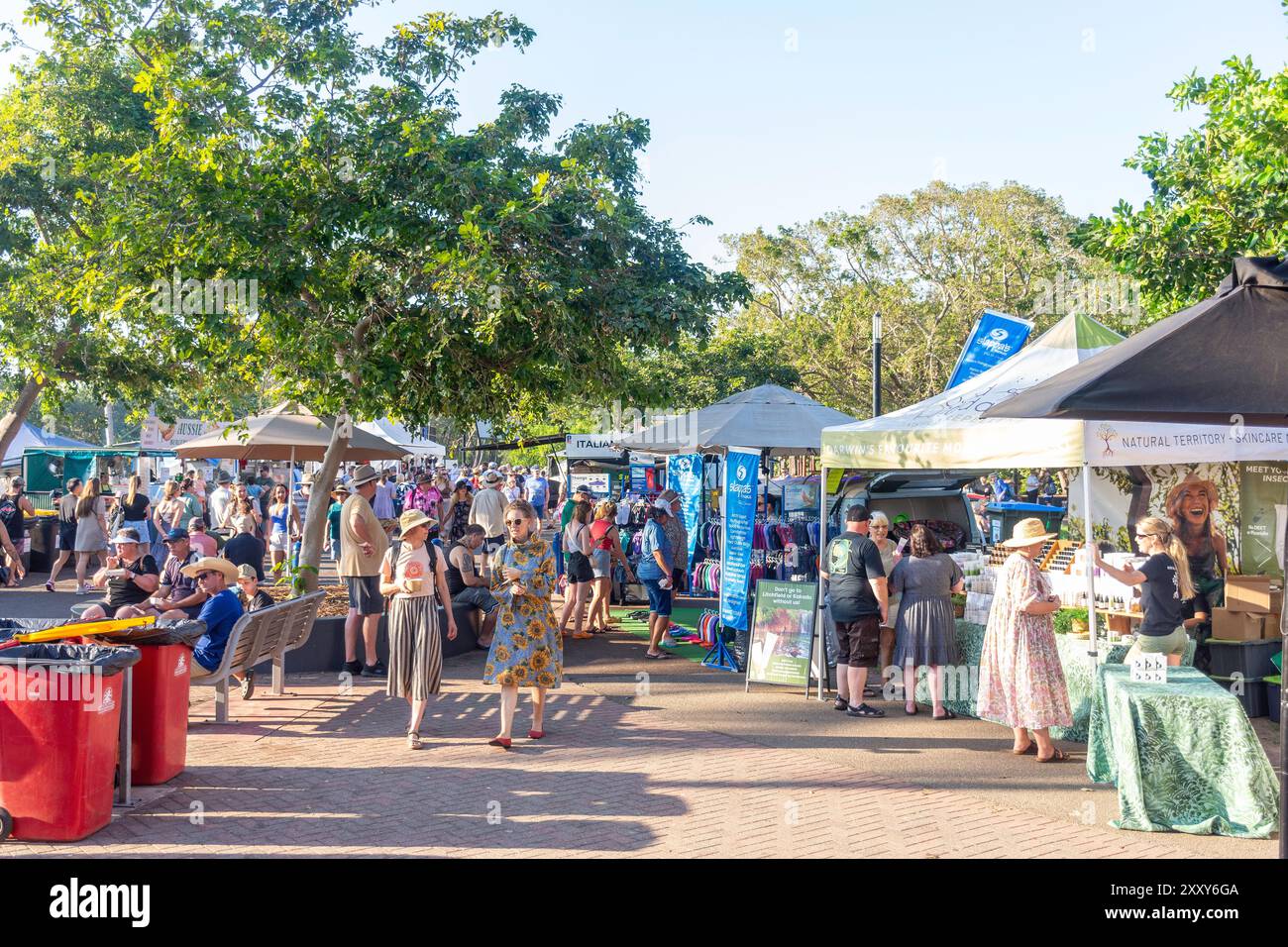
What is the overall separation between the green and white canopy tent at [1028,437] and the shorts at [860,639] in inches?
46.6

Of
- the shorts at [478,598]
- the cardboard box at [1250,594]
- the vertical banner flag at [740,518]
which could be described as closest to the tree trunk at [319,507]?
the shorts at [478,598]

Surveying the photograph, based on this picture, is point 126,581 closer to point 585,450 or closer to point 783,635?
point 783,635

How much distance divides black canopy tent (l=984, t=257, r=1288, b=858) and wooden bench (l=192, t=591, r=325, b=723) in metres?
6.23

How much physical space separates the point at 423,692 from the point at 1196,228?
26.2 ft

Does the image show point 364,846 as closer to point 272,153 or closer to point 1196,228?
point 272,153

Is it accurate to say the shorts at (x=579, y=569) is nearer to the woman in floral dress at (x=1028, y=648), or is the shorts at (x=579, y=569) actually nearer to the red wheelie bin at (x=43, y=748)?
the woman in floral dress at (x=1028, y=648)

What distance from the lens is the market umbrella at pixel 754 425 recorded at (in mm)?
14977

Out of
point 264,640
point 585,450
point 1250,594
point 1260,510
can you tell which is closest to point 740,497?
point 1250,594

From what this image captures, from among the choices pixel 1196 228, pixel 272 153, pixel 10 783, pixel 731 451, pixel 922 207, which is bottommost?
pixel 10 783

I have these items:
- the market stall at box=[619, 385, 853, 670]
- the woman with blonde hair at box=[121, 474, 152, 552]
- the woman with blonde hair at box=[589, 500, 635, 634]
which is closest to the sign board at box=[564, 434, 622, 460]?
the market stall at box=[619, 385, 853, 670]

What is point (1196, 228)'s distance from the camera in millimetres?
10148

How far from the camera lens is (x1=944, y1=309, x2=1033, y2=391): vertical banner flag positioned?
12.2 m

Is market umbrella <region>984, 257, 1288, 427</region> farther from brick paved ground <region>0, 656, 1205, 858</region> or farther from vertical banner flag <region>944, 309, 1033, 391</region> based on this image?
vertical banner flag <region>944, 309, 1033, 391</region>
